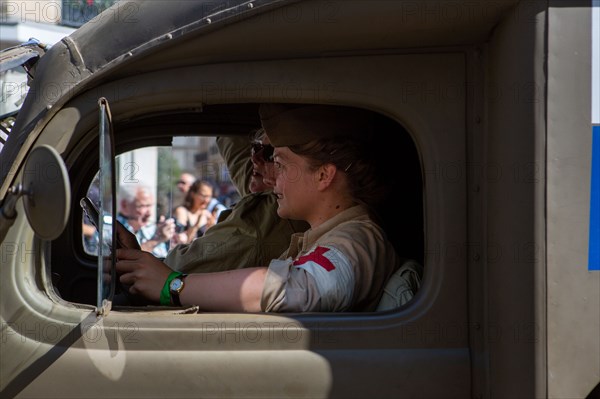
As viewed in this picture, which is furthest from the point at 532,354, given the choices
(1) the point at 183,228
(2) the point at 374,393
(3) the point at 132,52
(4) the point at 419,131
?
(1) the point at 183,228

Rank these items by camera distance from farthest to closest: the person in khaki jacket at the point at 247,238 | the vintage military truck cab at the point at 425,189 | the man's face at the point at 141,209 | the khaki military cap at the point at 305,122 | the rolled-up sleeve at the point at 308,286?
the man's face at the point at 141,209
the person in khaki jacket at the point at 247,238
the khaki military cap at the point at 305,122
the rolled-up sleeve at the point at 308,286
the vintage military truck cab at the point at 425,189

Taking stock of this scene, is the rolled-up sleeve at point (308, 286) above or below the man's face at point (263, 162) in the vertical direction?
below

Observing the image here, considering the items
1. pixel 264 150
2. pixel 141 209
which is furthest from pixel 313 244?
pixel 141 209

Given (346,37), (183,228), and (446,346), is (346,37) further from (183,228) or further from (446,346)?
(183,228)

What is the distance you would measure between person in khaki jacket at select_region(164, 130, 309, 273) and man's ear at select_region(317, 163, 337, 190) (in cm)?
59

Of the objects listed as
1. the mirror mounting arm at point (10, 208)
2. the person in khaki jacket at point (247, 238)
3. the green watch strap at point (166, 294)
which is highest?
the mirror mounting arm at point (10, 208)

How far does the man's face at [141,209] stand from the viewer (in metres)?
7.19

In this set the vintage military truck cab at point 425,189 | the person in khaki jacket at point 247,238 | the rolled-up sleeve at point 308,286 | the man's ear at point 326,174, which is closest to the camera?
the vintage military truck cab at point 425,189

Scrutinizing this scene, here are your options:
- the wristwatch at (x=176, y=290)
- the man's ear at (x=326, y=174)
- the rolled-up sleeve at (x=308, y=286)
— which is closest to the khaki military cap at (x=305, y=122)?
the man's ear at (x=326, y=174)

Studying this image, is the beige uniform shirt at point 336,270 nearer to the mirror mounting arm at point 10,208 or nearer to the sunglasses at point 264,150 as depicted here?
the mirror mounting arm at point 10,208

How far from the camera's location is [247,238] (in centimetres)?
304

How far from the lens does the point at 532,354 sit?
1.87 metres

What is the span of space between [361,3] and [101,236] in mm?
843

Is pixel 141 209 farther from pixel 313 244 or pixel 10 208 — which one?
pixel 10 208
